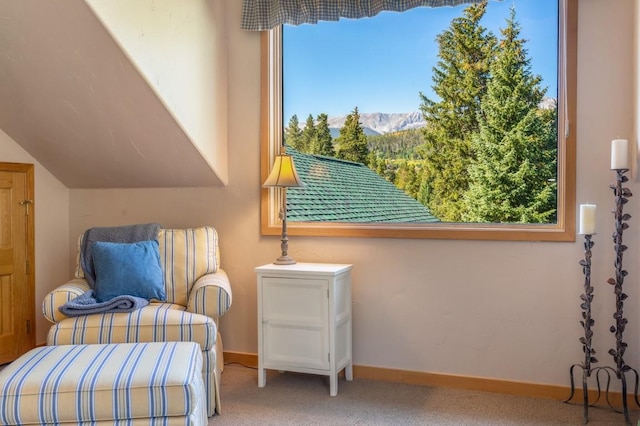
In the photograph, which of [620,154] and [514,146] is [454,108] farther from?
[620,154]

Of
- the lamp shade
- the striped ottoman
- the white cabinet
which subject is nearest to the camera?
the striped ottoman

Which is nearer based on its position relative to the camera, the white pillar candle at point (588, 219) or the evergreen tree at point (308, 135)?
the white pillar candle at point (588, 219)

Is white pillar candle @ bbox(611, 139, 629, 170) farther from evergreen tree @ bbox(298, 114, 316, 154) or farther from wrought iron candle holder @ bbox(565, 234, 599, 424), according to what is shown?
evergreen tree @ bbox(298, 114, 316, 154)

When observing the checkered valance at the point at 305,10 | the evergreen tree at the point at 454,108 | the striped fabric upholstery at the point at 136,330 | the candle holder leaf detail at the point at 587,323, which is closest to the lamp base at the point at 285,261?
the striped fabric upholstery at the point at 136,330

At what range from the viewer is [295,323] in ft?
10.1

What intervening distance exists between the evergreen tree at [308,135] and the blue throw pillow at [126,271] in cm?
110

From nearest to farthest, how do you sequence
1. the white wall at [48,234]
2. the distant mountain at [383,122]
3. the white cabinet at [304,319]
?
1. the white cabinet at [304,319]
2. the distant mountain at [383,122]
3. the white wall at [48,234]

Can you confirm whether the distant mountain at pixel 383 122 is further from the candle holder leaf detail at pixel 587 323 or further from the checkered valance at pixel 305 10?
the candle holder leaf detail at pixel 587 323

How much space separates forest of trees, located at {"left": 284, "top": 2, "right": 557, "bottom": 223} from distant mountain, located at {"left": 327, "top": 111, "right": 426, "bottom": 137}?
4 cm

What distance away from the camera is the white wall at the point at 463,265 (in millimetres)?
2834

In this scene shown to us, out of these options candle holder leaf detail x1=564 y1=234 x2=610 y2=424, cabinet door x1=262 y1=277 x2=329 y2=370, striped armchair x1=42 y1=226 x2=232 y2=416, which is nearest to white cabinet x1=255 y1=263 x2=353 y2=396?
cabinet door x1=262 y1=277 x2=329 y2=370

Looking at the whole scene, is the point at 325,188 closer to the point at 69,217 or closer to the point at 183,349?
the point at 183,349

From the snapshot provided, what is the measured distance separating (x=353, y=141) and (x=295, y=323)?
45.3 inches

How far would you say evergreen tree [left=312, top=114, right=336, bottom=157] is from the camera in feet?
11.7
